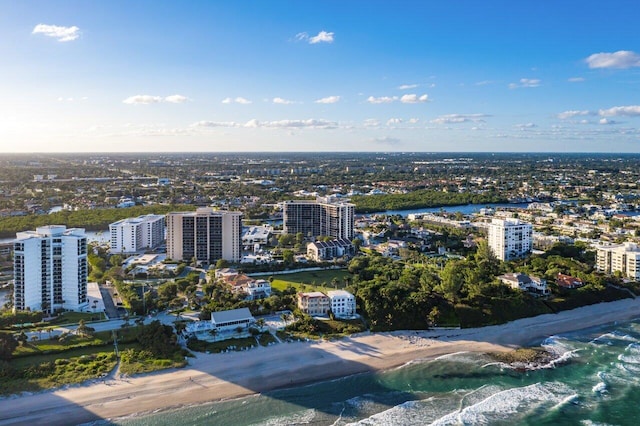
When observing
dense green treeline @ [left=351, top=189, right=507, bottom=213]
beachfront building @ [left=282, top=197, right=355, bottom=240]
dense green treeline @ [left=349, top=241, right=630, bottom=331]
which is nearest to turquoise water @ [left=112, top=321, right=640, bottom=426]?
dense green treeline @ [left=349, top=241, right=630, bottom=331]

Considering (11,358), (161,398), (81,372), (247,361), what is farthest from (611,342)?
(11,358)

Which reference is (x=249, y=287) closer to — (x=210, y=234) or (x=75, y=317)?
(x=75, y=317)

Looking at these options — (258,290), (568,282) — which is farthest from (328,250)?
(568,282)

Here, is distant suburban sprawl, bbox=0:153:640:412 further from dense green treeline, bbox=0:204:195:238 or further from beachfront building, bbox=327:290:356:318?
dense green treeline, bbox=0:204:195:238

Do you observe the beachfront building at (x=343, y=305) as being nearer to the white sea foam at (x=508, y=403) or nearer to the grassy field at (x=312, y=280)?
the grassy field at (x=312, y=280)

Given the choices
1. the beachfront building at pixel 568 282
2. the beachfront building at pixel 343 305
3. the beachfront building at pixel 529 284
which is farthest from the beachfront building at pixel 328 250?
the beachfront building at pixel 568 282

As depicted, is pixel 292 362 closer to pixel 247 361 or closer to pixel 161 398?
pixel 247 361
